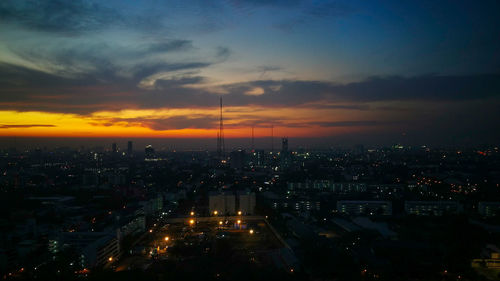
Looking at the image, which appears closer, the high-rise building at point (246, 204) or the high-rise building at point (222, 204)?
the high-rise building at point (222, 204)

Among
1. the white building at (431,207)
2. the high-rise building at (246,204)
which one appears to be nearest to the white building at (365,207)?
the white building at (431,207)

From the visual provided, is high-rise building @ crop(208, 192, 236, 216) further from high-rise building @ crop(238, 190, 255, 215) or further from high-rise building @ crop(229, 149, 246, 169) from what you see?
high-rise building @ crop(229, 149, 246, 169)

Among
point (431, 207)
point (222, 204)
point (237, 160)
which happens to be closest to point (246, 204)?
point (222, 204)

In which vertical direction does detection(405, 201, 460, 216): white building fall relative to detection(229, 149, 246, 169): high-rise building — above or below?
below

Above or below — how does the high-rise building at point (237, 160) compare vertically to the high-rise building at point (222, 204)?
above

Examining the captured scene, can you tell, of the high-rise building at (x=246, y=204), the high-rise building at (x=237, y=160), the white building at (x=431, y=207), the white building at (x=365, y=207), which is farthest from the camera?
the high-rise building at (x=237, y=160)

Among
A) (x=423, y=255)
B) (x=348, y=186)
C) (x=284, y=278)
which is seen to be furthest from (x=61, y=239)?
(x=348, y=186)

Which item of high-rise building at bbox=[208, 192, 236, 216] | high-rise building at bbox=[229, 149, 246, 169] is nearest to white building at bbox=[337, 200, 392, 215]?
high-rise building at bbox=[208, 192, 236, 216]

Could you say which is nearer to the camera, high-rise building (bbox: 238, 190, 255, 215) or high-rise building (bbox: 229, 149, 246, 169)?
high-rise building (bbox: 238, 190, 255, 215)

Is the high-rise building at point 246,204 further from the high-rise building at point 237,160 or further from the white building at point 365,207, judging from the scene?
the high-rise building at point 237,160

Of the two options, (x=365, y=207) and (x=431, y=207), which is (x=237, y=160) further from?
(x=431, y=207)

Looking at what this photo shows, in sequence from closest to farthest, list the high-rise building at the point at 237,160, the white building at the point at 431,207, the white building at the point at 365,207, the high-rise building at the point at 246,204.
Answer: the white building at the point at 431,207
the white building at the point at 365,207
the high-rise building at the point at 246,204
the high-rise building at the point at 237,160
